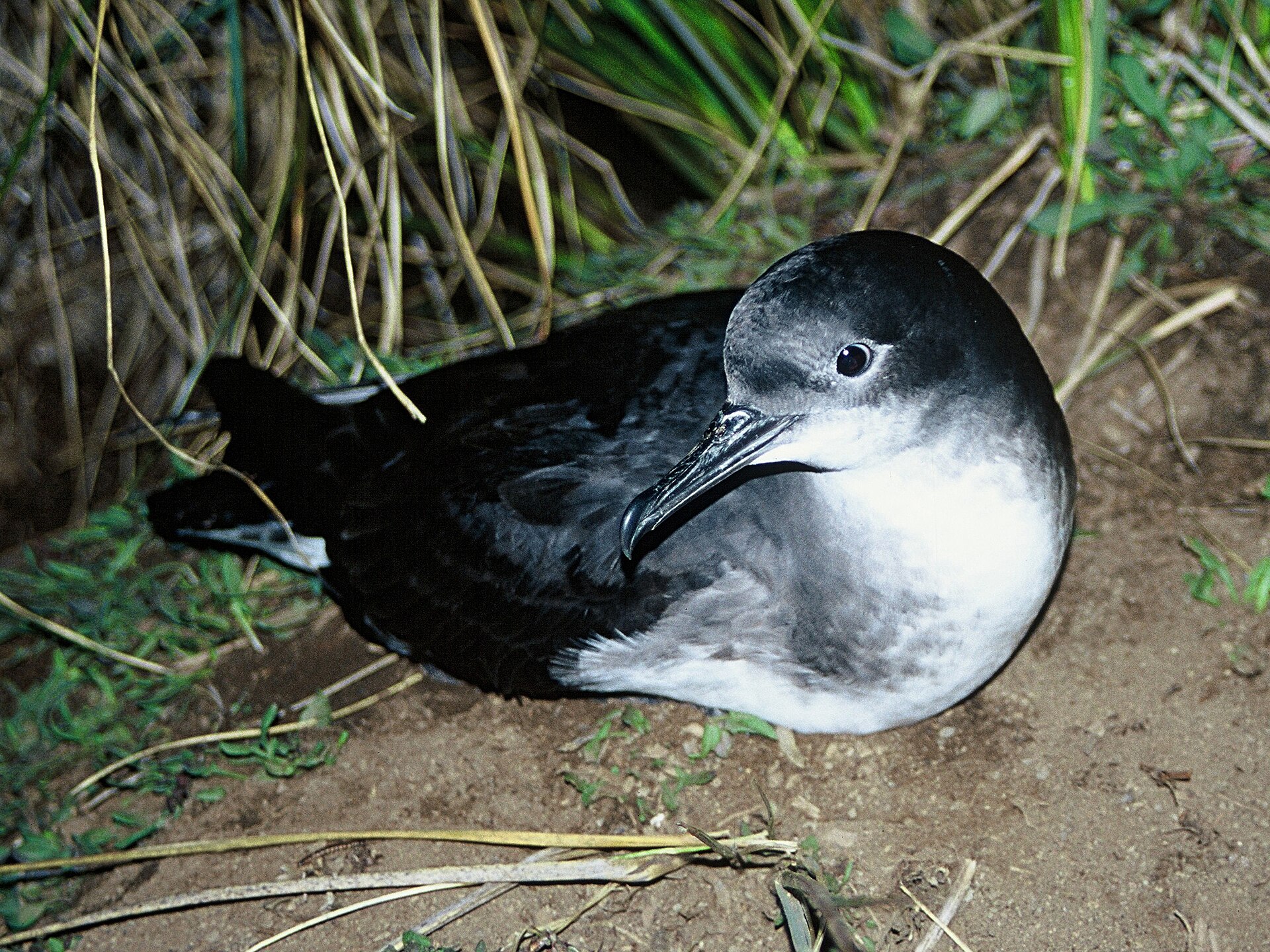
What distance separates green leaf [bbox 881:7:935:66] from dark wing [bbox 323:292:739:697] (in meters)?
Answer: 1.45

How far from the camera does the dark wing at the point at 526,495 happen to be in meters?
2.80

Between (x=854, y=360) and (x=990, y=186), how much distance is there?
1.95 metres

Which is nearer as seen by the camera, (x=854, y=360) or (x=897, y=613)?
(x=854, y=360)

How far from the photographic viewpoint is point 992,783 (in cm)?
282

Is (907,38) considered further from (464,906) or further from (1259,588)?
(464,906)

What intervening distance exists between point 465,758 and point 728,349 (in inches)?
56.2

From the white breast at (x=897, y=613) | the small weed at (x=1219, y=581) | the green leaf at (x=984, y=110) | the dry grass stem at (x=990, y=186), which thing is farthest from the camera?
the green leaf at (x=984, y=110)

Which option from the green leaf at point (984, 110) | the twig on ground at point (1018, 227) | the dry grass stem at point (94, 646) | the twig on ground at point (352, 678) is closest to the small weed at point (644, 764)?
the twig on ground at point (352, 678)

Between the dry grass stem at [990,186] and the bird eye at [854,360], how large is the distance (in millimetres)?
1798

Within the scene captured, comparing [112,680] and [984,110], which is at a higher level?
[984,110]

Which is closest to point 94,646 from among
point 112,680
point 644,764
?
point 112,680

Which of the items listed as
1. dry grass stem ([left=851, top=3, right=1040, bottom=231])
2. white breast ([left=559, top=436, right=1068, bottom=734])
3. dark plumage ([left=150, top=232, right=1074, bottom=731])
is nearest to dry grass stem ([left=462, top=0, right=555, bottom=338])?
dark plumage ([left=150, top=232, right=1074, bottom=731])

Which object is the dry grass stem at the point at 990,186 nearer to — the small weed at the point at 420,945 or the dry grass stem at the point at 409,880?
the dry grass stem at the point at 409,880

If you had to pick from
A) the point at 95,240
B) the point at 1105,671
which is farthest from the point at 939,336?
the point at 95,240
